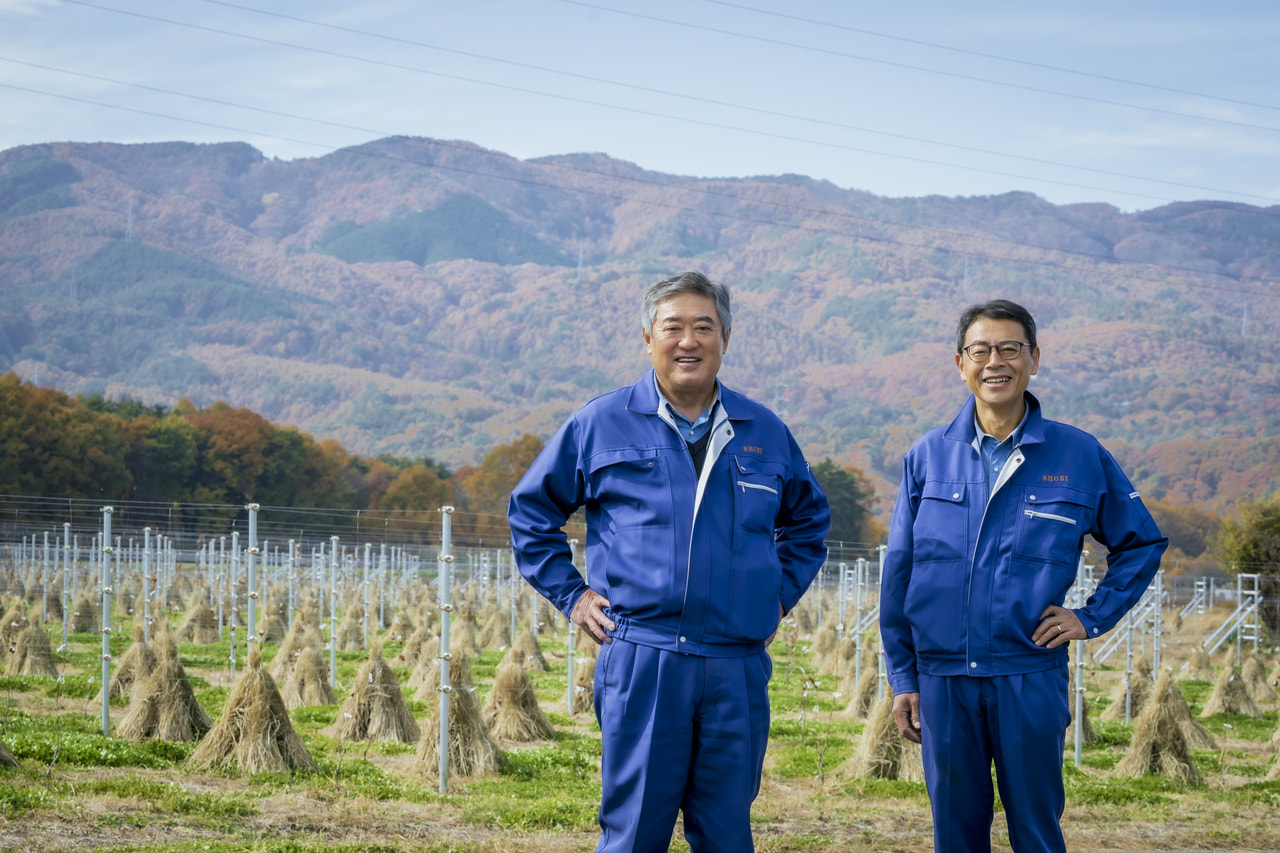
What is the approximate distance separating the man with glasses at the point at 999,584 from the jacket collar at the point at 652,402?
0.63 meters

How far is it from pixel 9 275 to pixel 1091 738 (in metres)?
154

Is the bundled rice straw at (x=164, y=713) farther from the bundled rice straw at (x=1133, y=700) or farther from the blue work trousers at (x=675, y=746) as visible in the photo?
the bundled rice straw at (x=1133, y=700)

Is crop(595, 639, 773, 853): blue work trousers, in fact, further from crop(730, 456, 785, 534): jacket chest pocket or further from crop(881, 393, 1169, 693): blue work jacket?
crop(881, 393, 1169, 693): blue work jacket

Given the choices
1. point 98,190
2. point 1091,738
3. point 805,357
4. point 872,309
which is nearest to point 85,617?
point 1091,738

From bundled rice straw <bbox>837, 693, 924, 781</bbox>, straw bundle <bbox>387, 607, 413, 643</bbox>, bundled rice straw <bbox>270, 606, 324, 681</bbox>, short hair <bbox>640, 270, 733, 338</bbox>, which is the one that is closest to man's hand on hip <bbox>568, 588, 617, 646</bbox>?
short hair <bbox>640, 270, 733, 338</bbox>

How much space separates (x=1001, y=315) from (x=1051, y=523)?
681mm

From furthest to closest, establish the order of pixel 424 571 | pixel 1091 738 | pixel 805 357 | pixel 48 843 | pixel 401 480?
1. pixel 805 357
2. pixel 401 480
3. pixel 424 571
4. pixel 1091 738
5. pixel 48 843

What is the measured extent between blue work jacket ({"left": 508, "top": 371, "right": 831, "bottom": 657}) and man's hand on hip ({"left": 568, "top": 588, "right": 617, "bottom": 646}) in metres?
0.03

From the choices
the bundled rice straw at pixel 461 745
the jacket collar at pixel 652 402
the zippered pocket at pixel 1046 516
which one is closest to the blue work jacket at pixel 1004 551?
the zippered pocket at pixel 1046 516

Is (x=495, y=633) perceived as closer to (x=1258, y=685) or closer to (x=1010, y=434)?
(x=1258, y=685)

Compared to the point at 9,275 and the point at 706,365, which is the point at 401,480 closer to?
the point at 706,365

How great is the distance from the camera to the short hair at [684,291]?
370cm

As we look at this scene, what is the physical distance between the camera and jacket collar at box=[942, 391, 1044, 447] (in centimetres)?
375

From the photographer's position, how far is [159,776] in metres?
7.52
